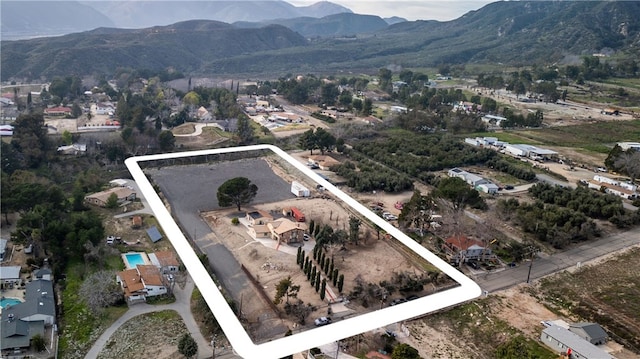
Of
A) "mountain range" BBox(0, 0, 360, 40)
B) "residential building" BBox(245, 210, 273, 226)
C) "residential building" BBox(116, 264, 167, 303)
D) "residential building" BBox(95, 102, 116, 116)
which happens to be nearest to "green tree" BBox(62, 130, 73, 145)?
"residential building" BBox(95, 102, 116, 116)

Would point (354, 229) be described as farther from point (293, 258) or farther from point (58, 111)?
point (58, 111)

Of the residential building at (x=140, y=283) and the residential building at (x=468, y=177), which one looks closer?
the residential building at (x=140, y=283)

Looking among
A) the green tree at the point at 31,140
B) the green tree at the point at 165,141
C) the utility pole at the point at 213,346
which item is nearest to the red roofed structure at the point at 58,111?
the green tree at the point at 31,140

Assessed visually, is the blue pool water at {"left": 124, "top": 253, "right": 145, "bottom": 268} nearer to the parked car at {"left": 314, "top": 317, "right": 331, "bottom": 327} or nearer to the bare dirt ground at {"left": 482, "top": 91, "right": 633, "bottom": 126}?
the parked car at {"left": 314, "top": 317, "right": 331, "bottom": 327}

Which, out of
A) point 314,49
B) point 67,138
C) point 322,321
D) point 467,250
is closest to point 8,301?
point 322,321

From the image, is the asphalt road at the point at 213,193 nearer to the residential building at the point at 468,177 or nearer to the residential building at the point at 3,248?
the residential building at the point at 3,248

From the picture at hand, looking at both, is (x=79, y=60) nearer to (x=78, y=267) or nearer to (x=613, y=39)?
(x=78, y=267)
